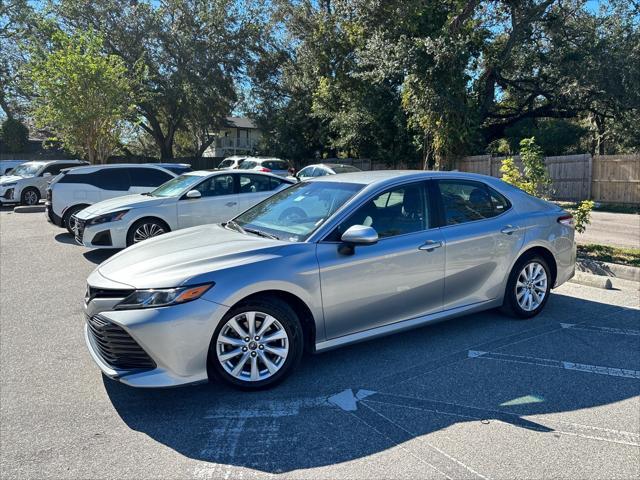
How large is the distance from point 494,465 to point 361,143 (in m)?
23.5

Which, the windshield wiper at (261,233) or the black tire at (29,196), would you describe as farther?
the black tire at (29,196)

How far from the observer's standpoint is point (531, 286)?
215 inches

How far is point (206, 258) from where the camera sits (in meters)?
3.82

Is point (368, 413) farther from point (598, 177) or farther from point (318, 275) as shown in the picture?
point (598, 177)

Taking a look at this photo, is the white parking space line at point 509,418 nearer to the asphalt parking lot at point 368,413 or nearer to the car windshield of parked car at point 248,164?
the asphalt parking lot at point 368,413

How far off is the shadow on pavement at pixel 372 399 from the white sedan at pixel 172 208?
5.00 metres

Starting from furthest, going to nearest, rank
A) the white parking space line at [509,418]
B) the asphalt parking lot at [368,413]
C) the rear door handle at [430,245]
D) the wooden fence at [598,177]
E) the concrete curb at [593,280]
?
the wooden fence at [598,177], the concrete curb at [593,280], the rear door handle at [430,245], the white parking space line at [509,418], the asphalt parking lot at [368,413]

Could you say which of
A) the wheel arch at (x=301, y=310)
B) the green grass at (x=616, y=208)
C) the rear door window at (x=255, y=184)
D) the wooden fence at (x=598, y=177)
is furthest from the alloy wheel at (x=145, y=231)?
the wooden fence at (x=598, y=177)

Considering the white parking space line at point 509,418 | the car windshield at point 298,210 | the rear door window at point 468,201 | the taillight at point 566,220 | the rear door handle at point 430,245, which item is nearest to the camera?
the white parking space line at point 509,418

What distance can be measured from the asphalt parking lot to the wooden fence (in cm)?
1439

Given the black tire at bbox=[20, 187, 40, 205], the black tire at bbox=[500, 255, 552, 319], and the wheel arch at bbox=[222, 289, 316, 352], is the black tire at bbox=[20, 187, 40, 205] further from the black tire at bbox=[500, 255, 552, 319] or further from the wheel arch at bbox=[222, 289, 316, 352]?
the black tire at bbox=[500, 255, 552, 319]

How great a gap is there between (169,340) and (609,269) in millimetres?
6652

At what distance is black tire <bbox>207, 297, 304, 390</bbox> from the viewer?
12.0 ft

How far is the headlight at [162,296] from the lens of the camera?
3.48 metres
